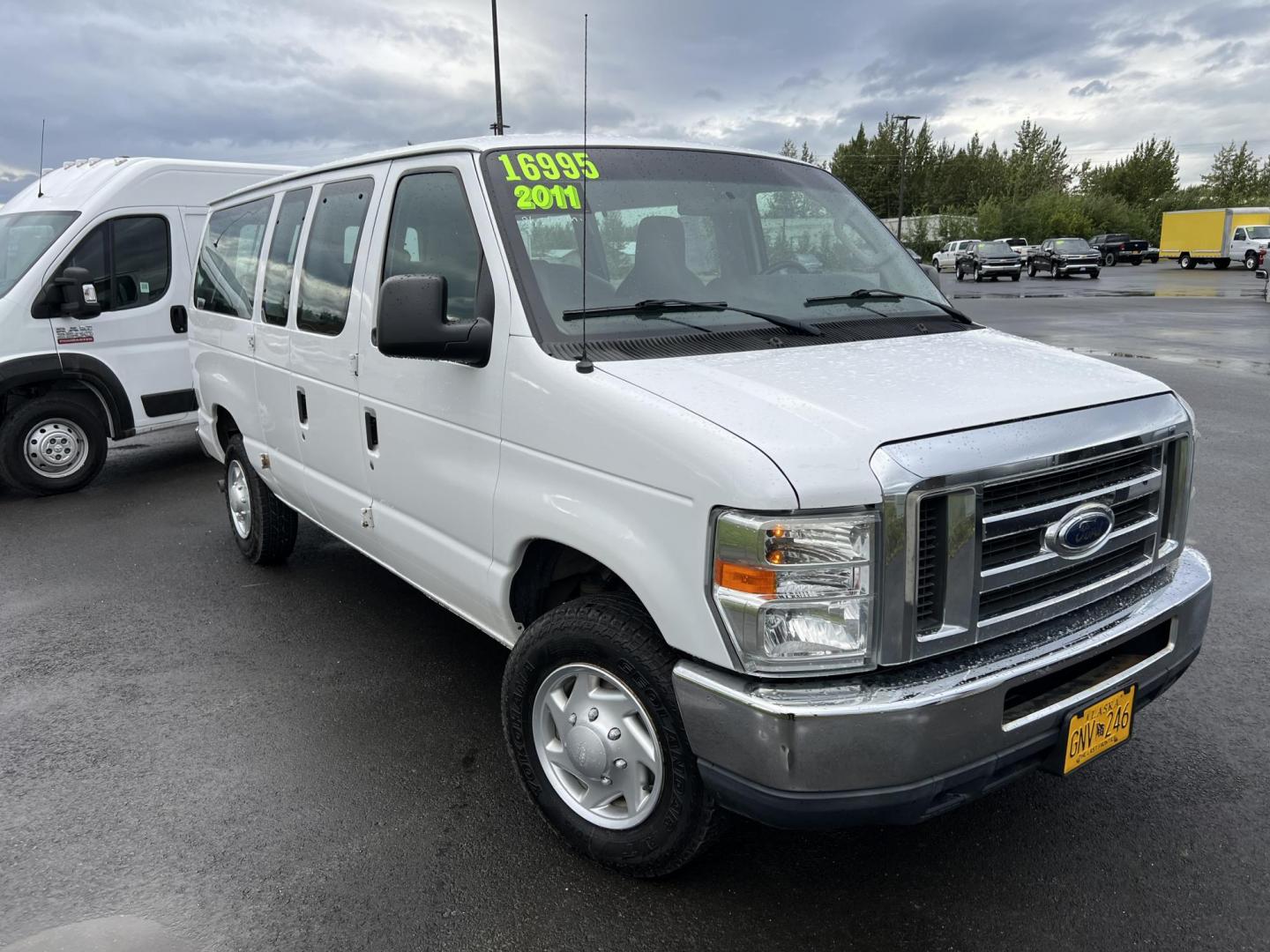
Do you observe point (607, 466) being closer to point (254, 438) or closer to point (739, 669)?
point (739, 669)

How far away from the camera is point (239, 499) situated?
5984 millimetres

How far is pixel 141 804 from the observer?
11.2 feet

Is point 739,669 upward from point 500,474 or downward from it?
downward

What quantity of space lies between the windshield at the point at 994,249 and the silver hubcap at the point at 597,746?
4458 cm

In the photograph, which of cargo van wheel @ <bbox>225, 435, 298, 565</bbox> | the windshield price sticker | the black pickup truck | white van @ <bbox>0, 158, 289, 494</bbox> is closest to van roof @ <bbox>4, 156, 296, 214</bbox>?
white van @ <bbox>0, 158, 289, 494</bbox>

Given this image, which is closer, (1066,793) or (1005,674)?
(1005,674)

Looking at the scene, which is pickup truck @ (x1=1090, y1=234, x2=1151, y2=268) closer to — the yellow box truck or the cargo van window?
the yellow box truck

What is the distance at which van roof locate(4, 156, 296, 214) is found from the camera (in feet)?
26.4

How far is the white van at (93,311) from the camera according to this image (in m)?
7.62

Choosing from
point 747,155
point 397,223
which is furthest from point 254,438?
point 747,155

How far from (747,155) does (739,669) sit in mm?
2396

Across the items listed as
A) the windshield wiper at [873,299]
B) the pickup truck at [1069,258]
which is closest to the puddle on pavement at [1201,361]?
the windshield wiper at [873,299]

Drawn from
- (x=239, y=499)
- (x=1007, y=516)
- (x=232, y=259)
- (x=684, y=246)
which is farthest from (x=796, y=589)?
(x=239, y=499)

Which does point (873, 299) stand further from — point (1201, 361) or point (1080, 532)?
point (1201, 361)
